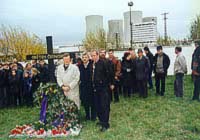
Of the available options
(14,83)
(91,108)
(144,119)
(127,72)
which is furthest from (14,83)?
(144,119)

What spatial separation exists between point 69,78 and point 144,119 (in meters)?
2.06

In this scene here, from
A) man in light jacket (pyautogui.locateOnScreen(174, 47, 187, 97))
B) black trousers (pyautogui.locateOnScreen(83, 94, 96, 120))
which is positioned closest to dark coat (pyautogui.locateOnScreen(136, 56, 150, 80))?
man in light jacket (pyautogui.locateOnScreen(174, 47, 187, 97))

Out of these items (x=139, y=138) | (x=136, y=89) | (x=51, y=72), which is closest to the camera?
(x=139, y=138)

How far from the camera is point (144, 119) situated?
7398mm

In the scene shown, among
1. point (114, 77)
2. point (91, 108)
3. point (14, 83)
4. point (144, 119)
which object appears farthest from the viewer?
point (14, 83)

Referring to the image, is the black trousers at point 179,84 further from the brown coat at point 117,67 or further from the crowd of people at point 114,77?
the brown coat at point 117,67

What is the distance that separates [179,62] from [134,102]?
188 centimetres

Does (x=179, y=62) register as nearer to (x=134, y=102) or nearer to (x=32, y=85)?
(x=134, y=102)

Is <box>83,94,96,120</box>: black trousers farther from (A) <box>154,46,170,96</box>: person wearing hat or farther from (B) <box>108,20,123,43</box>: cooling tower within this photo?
(B) <box>108,20,123,43</box>: cooling tower

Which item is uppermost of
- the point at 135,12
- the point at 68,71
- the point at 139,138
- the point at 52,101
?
the point at 135,12

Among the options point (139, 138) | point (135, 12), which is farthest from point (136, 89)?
point (135, 12)

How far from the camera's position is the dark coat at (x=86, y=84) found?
7406 mm

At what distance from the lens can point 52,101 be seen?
23.2 ft

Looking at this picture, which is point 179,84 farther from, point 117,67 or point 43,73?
point 43,73
